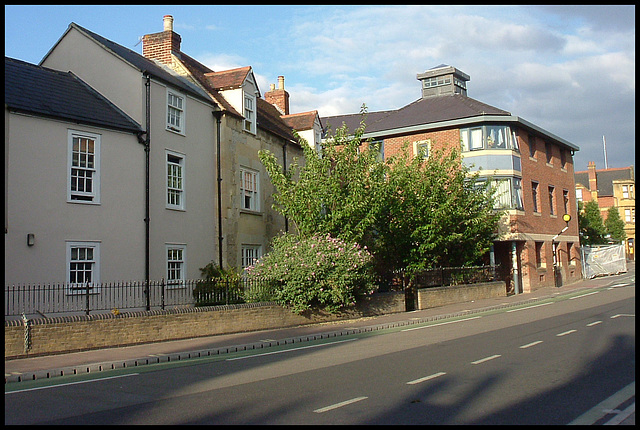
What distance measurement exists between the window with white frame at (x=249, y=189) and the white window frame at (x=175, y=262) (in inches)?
161

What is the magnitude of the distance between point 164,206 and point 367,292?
7767 mm

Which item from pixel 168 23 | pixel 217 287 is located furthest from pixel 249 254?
pixel 168 23

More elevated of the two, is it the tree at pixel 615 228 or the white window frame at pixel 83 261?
the tree at pixel 615 228

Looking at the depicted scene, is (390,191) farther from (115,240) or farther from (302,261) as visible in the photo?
(115,240)

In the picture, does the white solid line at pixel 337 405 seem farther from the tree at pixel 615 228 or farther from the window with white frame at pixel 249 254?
the tree at pixel 615 228

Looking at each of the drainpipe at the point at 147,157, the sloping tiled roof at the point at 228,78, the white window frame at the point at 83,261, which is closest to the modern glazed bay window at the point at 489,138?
the sloping tiled roof at the point at 228,78

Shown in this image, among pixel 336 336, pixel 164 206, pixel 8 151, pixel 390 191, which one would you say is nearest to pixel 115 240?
pixel 164 206

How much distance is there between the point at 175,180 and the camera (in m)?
22.3

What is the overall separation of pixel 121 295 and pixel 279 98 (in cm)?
2004

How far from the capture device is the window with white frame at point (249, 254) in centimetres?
→ 2530

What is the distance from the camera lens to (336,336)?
17453mm

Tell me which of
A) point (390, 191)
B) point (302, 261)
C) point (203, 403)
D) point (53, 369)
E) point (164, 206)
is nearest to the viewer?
point (203, 403)

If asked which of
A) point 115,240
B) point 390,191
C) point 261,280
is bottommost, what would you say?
point 261,280

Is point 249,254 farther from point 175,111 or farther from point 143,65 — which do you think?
point 143,65
